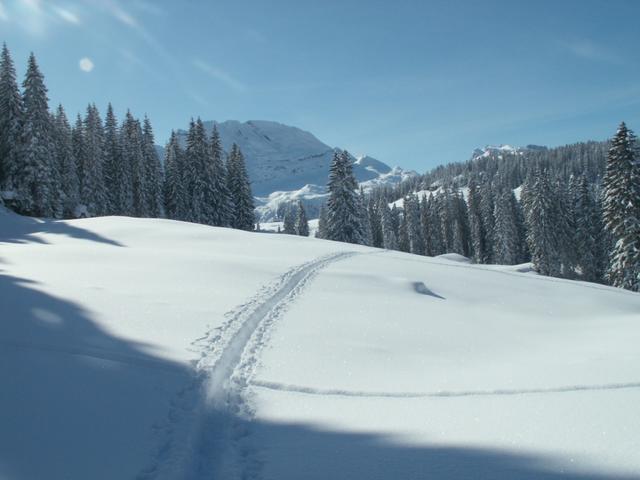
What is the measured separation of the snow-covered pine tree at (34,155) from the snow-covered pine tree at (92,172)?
18.0 ft

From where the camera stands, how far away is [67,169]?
45.3 metres

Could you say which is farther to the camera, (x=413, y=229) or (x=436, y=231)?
(x=436, y=231)

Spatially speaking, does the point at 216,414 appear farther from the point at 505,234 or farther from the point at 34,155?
the point at 505,234

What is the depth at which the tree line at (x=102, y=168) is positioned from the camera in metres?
38.2

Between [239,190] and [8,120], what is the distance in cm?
2543

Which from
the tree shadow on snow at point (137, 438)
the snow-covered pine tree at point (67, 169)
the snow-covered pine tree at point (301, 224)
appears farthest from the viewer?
the snow-covered pine tree at point (301, 224)

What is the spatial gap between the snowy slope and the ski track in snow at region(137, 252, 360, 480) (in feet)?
0.09

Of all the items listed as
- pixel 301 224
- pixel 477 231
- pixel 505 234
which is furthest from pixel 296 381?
pixel 477 231

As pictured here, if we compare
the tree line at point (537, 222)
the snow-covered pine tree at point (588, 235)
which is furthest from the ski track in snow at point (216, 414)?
the snow-covered pine tree at point (588, 235)

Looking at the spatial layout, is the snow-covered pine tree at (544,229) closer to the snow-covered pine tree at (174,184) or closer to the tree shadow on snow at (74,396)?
the snow-covered pine tree at (174,184)

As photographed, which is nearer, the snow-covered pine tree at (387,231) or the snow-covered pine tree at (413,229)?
the snow-covered pine tree at (387,231)

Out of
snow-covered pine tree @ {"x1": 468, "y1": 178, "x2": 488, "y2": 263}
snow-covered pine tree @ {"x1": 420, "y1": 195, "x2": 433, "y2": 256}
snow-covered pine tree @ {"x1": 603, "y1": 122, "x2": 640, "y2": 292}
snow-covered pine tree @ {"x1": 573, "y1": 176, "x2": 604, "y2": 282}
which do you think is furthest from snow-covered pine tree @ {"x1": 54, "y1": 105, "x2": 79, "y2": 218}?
snow-covered pine tree @ {"x1": 420, "y1": 195, "x2": 433, "y2": 256}

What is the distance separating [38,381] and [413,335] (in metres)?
8.04

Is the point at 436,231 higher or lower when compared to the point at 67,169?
lower
